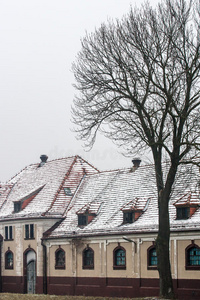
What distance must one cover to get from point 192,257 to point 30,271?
606 inches

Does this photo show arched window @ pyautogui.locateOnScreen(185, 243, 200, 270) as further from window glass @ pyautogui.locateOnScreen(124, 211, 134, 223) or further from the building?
window glass @ pyautogui.locateOnScreen(124, 211, 134, 223)

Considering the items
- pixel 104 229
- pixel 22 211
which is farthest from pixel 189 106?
pixel 22 211

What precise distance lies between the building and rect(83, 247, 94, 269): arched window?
0.07 meters

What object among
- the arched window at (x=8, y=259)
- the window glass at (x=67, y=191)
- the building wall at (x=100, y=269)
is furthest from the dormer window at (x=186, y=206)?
the arched window at (x=8, y=259)

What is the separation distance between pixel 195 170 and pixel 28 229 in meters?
14.3

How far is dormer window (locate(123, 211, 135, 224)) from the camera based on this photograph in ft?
134

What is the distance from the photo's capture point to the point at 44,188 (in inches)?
2016

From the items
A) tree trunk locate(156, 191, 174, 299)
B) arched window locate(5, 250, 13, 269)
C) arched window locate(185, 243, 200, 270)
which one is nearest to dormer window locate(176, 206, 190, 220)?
arched window locate(185, 243, 200, 270)

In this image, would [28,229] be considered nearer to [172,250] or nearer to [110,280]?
[110,280]

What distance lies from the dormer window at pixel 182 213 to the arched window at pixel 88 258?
7.67 m

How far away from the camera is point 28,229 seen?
47531 millimetres

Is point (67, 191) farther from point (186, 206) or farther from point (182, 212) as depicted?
point (186, 206)

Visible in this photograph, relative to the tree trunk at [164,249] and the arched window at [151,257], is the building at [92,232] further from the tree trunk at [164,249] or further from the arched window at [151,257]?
the tree trunk at [164,249]

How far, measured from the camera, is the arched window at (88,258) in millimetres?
42584
